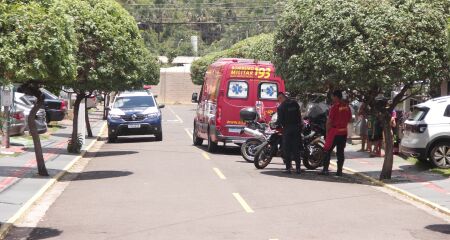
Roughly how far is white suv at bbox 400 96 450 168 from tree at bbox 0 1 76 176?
9607 millimetres

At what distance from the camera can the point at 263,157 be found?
1917 centimetres

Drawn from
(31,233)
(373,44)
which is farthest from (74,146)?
(31,233)

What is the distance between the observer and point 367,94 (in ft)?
56.5

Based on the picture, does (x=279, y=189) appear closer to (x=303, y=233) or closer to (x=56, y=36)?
(x=303, y=233)

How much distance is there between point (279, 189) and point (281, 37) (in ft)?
13.0

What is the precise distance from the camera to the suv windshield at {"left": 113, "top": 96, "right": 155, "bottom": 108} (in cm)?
2991

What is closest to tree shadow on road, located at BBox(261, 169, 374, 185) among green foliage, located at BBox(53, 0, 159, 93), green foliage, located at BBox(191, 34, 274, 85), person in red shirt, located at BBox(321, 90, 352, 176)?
person in red shirt, located at BBox(321, 90, 352, 176)

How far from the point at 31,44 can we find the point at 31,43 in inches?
0.5

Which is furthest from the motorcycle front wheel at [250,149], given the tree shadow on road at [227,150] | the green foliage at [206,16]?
the green foliage at [206,16]

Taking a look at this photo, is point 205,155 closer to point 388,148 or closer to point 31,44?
point 388,148

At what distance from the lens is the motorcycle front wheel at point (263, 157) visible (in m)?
19.1

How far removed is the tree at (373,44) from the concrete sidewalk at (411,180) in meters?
2.10

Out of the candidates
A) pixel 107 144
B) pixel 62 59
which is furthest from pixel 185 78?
pixel 62 59

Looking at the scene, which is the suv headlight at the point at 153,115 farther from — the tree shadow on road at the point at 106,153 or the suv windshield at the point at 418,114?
the suv windshield at the point at 418,114
